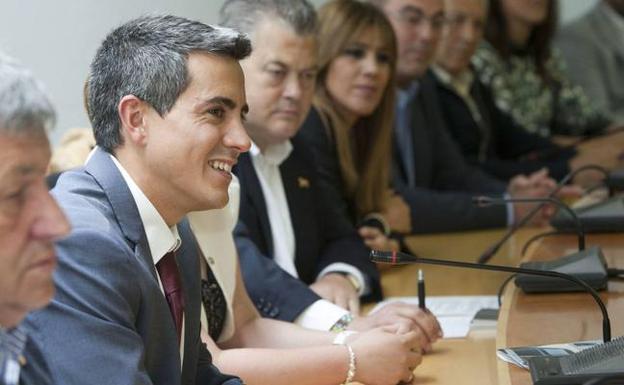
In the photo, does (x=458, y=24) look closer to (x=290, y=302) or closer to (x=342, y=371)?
(x=290, y=302)

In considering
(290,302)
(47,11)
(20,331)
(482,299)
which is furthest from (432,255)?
(20,331)

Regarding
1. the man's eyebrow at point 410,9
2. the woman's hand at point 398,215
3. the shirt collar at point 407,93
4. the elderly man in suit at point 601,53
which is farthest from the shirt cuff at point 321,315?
the elderly man in suit at point 601,53

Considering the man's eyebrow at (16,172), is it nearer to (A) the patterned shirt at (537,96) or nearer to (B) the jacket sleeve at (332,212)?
(B) the jacket sleeve at (332,212)

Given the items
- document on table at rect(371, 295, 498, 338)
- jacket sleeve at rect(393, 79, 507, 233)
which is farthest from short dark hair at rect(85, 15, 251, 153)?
jacket sleeve at rect(393, 79, 507, 233)

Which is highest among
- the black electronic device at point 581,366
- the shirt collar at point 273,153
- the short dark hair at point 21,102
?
the short dark hair at point 21,102

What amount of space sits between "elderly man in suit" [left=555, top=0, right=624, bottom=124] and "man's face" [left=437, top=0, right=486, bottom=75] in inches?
62.6

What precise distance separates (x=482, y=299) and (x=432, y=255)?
670 mm

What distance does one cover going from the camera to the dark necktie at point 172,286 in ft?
6.00

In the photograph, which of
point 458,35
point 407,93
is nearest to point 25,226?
point 407,93

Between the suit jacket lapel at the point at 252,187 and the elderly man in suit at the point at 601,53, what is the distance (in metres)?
3.60

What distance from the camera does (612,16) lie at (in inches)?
238

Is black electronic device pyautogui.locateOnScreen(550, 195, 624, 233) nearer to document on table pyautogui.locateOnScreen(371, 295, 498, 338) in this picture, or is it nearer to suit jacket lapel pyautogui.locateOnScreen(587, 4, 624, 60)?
document on table pyautogui.locateOnScreen(371, 295, 498, 338)

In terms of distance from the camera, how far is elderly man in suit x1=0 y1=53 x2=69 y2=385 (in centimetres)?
122

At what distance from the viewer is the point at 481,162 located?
15.2ft
